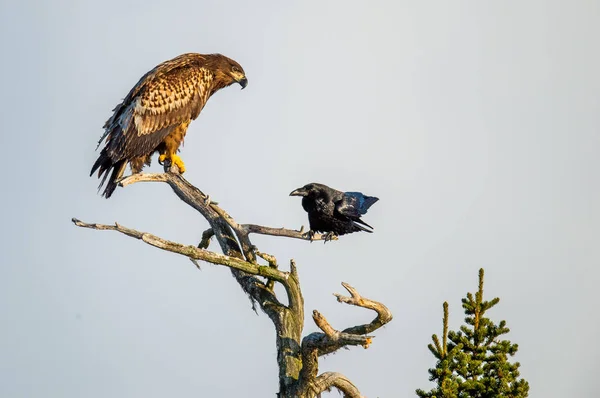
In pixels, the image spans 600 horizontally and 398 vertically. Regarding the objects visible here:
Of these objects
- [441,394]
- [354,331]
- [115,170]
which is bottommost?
[441,394]

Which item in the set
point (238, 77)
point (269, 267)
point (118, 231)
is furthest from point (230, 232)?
point (238, 77)

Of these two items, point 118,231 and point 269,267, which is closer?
point 118,231

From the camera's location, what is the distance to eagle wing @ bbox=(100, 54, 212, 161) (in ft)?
48.0

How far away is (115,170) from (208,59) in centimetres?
258

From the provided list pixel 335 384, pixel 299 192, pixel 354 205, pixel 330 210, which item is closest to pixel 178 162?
pixel 299 192

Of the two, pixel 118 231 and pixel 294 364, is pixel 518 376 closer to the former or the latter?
pixel 294 364

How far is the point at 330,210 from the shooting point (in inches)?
528

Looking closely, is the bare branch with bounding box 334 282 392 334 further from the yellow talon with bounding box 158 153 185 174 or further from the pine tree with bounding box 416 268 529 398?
the yellow talon with bounding box 158 153 185 174

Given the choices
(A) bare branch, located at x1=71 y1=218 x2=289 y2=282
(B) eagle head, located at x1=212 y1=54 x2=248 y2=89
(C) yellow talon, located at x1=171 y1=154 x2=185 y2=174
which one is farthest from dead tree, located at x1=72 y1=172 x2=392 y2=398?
(B) eagle head, located at x1=212 y1=54 x2=248 y2=89

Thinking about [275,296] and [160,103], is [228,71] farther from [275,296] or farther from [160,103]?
[275,296]

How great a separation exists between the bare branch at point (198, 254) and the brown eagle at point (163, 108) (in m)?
2.47

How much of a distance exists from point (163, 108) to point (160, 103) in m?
0.08

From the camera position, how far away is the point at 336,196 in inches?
534

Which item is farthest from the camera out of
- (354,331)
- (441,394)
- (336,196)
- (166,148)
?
(166,148)
